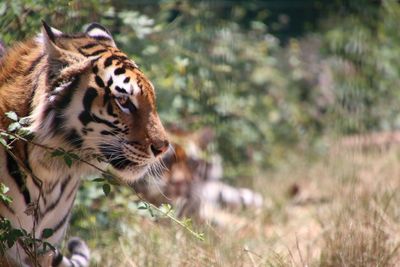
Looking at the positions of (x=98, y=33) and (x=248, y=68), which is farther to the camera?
(x=248, y=68)

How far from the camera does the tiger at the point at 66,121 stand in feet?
9.82

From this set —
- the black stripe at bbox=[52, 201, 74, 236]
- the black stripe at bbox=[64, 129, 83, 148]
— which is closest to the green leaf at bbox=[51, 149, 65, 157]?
the black stripe at bbox=[64, 129, 83, 148]

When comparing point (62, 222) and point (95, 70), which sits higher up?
point (95, 70)

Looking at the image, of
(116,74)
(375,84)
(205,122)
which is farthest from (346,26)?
(116,74)

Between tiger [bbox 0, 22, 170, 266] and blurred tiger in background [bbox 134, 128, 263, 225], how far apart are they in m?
2.19

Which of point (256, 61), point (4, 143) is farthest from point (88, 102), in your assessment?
point (256, 61)

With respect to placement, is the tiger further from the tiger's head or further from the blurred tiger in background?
the blurred tiger in background

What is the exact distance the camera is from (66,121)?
9.97 feet

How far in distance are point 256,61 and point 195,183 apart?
194cm

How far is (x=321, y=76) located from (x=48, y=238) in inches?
235

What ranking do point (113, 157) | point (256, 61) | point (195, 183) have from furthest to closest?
point (256, 61) → point (195, 183) → point (113, 157)

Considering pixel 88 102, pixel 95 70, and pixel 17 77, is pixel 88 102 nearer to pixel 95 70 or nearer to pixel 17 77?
pixel 95 70

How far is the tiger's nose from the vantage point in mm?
3068

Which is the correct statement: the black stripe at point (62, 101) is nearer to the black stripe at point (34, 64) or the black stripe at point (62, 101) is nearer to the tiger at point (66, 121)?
the tiger at point (66, 121)
